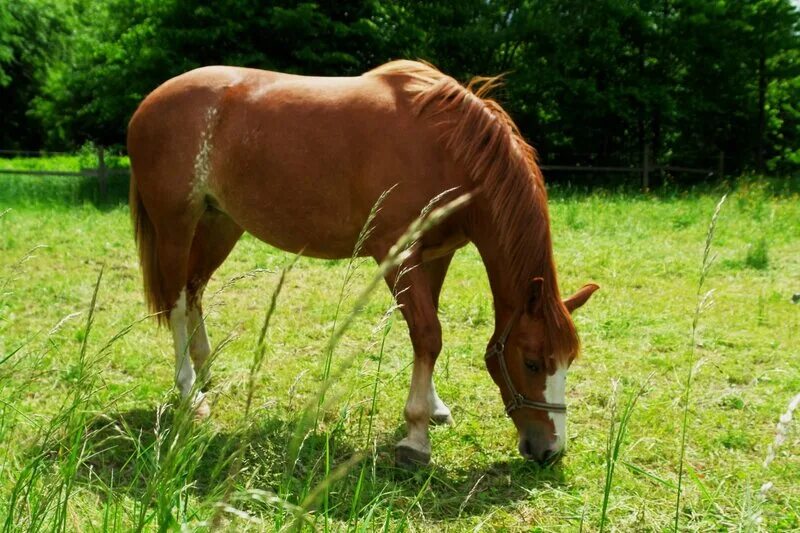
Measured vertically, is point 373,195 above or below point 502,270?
above

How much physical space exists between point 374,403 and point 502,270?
1528mm

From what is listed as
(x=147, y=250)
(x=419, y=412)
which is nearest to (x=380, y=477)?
(x=419, y=412)

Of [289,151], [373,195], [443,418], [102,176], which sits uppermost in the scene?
[289,151]

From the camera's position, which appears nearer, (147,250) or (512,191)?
(512,191)

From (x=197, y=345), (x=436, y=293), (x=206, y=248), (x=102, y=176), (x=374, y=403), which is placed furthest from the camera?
(x=102, y=176)

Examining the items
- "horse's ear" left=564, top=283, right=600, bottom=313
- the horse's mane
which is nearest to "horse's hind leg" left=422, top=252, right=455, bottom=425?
the horse's mane

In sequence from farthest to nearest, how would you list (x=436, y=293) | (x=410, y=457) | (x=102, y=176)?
(x=102, y=176) → (x=436, y=293) → (x=410, y=457)

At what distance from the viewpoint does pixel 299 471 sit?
2773 millimetres

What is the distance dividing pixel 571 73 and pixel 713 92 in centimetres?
416

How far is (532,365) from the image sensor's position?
2779 millimetres

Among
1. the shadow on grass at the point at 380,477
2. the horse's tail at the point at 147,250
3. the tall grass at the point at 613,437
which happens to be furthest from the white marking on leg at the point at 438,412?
the tall grass at the point at 613,437

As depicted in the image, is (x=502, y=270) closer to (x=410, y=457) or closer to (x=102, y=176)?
(x=410, y=457)

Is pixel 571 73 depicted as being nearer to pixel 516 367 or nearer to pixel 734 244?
pixel 734 244

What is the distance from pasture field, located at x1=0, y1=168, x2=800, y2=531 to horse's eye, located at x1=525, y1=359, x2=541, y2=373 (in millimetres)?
427
